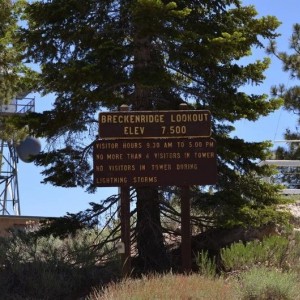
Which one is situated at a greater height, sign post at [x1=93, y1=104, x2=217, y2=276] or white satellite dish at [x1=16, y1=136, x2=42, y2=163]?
white satellite dish at [x1=16, y1=136, x2=42, y2=163]

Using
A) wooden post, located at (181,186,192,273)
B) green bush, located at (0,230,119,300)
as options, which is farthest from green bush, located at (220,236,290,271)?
green bush, located at (0,230,119,300)

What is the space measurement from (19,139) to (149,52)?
32.3ft

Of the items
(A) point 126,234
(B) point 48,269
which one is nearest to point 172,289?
(A) point 126,234

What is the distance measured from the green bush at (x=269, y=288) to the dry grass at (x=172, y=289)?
0.19 metres

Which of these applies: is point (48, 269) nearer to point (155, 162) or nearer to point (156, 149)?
point (155, 162)

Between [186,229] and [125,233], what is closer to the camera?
[125,233]

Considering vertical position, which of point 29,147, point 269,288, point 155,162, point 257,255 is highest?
point 29,147

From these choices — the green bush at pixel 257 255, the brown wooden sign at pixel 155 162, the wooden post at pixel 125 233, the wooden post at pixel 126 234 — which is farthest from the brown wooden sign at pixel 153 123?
the green bush at pixel 257 255

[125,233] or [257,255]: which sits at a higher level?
[125,233]

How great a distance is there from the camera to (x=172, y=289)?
1001cm

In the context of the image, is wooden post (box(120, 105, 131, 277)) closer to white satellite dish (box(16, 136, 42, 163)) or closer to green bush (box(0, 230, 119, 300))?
green bush (box(0, 230, 119, 300))

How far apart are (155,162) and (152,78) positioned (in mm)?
2338

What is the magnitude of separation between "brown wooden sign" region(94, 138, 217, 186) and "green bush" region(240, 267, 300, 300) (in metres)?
2.50

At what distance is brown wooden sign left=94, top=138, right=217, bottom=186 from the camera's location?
12695 mm
